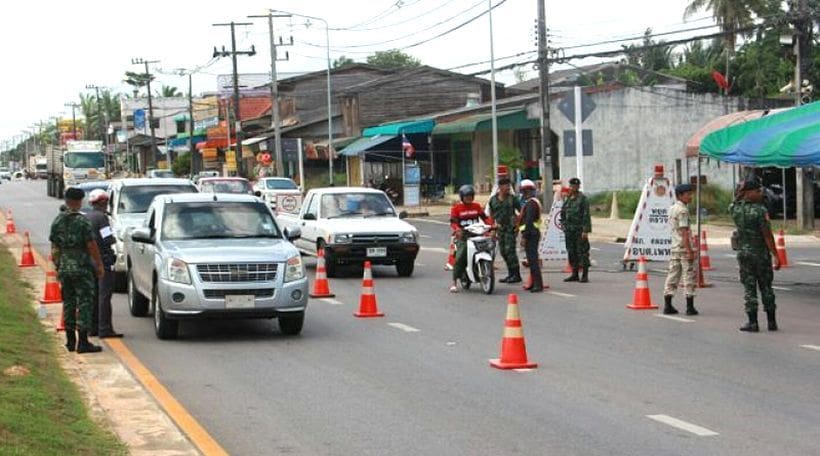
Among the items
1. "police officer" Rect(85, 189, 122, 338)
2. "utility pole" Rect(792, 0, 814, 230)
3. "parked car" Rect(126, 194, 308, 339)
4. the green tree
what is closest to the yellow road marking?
"police officer" Rect(85, 189, 122, 338)

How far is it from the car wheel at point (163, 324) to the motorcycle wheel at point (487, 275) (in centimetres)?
614

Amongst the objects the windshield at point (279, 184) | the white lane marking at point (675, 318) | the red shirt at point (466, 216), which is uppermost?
the windshield at point (279, 184)

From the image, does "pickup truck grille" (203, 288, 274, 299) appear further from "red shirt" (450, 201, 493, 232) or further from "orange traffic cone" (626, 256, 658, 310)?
"red shirt" (450, 201, 493, 232)

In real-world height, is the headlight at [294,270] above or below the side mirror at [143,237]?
below

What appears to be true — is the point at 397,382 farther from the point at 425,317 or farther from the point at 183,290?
the point at 425,317

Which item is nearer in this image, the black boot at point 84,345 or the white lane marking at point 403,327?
the black boot at point 84,345

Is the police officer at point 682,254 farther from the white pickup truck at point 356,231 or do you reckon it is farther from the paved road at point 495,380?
the white pickup truck at point 356,231

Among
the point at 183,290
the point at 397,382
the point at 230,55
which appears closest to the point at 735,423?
the point at 397,382

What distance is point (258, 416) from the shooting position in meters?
9.73

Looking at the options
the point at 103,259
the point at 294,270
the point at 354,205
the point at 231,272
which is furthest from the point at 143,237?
the point at 354,205

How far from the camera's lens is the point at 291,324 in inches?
584

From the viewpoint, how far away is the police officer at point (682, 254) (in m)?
16.2

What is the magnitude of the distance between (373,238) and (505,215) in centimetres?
304

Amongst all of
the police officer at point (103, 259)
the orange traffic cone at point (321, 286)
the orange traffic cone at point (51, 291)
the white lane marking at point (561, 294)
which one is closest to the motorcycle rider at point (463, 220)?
the white lane marking at point (561, 294)
